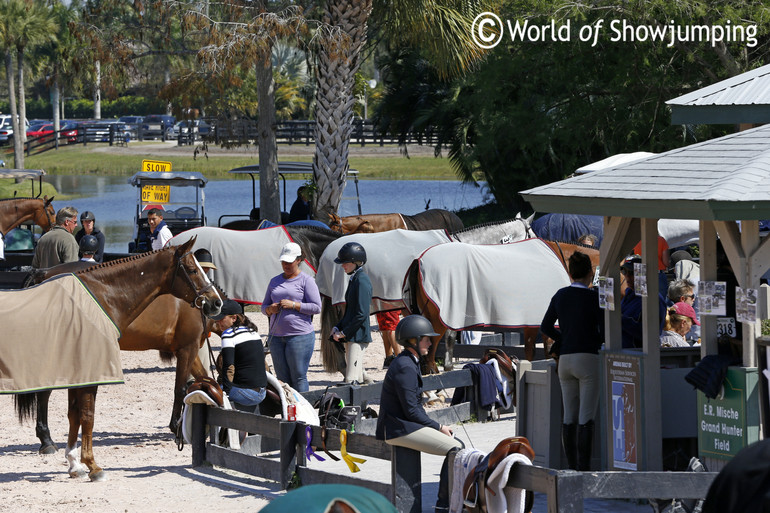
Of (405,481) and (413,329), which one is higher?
(413,329)

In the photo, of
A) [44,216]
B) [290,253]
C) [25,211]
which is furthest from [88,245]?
[25,211]

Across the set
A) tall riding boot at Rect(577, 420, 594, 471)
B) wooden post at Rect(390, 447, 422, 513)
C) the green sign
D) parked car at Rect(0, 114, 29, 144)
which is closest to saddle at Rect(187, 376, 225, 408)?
wooden post at Rect(390, 447, 422, 513)

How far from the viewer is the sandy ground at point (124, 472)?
8070mm

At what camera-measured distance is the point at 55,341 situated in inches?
340

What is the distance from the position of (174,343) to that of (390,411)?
413 cm

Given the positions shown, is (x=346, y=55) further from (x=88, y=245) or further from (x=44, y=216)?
(x=88, y=245)

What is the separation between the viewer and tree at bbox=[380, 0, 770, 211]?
21.5m

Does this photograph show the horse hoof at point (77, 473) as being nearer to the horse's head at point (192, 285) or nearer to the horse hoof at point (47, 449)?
the horse hoof at point (47, 449)

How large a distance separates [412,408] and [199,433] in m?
2.73

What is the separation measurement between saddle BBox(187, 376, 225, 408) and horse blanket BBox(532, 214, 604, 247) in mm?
8608

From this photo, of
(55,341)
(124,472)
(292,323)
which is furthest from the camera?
(292,323)

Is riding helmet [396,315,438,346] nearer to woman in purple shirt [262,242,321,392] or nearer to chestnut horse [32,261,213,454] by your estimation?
woman in purple shirt [262,242,321,392]

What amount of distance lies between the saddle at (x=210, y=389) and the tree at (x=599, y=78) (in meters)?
14.2

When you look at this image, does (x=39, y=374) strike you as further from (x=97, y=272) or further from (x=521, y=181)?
(x=521, y=181)
